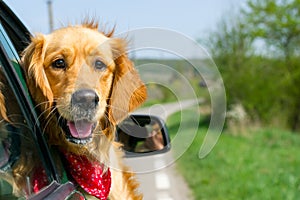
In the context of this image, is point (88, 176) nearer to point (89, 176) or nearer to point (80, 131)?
point (89, 176)

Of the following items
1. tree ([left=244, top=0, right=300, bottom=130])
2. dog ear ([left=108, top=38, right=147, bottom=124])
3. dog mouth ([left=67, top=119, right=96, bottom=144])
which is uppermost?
dog ear ([left=108, top=38, right=147, bottom=124])

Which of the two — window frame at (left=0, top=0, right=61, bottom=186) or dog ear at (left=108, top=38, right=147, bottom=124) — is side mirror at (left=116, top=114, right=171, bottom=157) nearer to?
dog ear at (left=108, top=38, right=147, bottom=124)

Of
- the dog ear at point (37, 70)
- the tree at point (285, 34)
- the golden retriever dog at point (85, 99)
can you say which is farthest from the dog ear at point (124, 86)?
the tree at point (285, 34)

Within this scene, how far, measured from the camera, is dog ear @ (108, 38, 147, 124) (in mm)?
2898

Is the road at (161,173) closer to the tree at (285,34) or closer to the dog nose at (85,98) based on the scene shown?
the dog nose at (85,98)

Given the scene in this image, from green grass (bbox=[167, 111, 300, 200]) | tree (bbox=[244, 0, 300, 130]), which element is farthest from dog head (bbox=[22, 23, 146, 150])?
tree (bbox=[244, 0, 300, 130])

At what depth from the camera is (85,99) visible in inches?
101

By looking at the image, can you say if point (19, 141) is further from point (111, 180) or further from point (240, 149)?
point (240, 149)

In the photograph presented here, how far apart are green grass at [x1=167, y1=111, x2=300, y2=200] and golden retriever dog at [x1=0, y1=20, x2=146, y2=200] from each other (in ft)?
9.90

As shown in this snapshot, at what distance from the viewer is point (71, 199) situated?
232 centimetres

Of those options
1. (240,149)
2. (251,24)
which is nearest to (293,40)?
(251,24)

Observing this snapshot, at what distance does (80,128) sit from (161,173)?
8.62m

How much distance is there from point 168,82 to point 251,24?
993 inches

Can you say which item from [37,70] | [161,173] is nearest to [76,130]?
[37,70]
